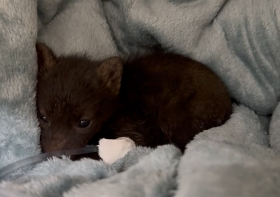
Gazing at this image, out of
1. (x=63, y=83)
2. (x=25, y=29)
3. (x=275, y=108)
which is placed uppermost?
(x=25, y=29)

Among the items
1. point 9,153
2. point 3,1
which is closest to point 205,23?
point 3,1

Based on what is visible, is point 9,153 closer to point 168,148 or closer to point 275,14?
point 168,148

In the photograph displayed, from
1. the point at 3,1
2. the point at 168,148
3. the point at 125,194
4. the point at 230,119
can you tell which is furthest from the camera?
the point at 230,119

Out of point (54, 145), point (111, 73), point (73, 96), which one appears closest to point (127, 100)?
point (111, 73)

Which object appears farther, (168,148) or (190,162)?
(168,148)

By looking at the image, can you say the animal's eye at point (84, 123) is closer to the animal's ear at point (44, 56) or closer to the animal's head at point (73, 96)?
the animal's head at point (73, 96)

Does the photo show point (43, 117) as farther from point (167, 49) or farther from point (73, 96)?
point (167, 49)

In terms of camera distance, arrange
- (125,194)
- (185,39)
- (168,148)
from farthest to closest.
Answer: (185,39) → (168,148) → (125,194)

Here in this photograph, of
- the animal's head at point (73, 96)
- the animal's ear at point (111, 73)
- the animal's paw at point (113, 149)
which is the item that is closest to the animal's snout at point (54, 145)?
the animal's head at point (73, 96)
